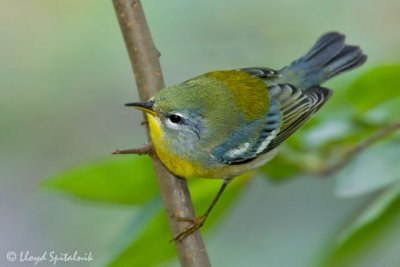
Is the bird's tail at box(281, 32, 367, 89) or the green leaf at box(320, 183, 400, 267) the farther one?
the bird's tail at box(281, 32, 367, 89)

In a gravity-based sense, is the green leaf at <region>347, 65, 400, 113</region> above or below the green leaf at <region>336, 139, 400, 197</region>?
above

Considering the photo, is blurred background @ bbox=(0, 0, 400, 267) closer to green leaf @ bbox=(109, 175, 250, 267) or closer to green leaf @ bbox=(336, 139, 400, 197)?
green leaf @ bbox=(109, 175, 250, 267)

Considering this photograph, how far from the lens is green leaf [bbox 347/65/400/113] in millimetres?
2799

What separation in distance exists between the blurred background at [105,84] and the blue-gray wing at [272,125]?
4.98 feet

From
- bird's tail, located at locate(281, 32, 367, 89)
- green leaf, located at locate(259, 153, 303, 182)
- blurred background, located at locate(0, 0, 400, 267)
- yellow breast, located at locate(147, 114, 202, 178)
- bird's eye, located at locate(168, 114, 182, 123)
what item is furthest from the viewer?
blurred background, located at locate(0, 0, 400, 267)

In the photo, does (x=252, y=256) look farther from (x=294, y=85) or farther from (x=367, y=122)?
(x=367, y=122)

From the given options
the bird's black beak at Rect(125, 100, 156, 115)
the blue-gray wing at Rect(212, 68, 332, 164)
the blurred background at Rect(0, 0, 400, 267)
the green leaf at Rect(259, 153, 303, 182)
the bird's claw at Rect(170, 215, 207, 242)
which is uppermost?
the bird's black beak at Rect(125, 100, 156, 115)

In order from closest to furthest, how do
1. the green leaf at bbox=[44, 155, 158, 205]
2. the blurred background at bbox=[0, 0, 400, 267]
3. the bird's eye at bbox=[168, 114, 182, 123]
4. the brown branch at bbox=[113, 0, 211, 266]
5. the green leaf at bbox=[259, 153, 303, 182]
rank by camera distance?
the brown branch at bbox=[113, 0, 211, 266], the green leaf at bbox=[44, 155, 158, 205], the bird's eye at bbox=[168, 114, 182, 123], the green leaf at bbox=[259, 153, 303, 182], the blurred background at bbox=[0, 0, 400, 267]

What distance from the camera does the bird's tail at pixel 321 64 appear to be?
12.5 ft

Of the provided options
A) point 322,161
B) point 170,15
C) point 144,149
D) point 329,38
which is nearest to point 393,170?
point 322,161

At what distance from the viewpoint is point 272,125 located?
337 centimetres

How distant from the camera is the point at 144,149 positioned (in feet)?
8.79

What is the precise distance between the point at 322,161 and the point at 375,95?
41 cm

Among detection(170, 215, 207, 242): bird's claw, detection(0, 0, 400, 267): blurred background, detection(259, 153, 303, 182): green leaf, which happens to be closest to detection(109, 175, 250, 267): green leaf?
detection(259, 153, 303, 182): green leaf
